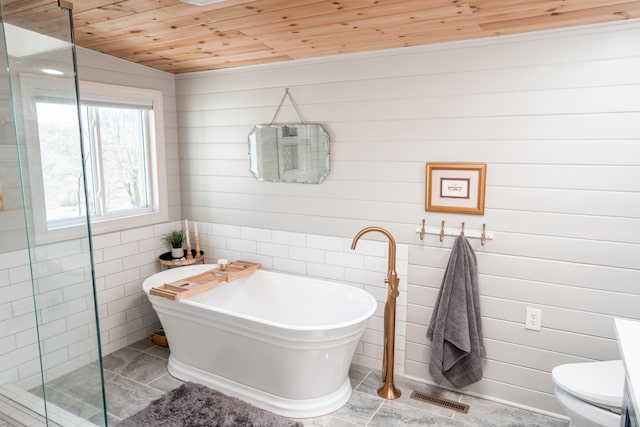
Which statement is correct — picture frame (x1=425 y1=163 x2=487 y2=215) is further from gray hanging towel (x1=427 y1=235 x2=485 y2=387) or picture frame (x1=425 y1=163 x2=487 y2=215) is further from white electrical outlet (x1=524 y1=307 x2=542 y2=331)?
white electrical outlet (x1=524 y1=307 x2=542 y2=331)

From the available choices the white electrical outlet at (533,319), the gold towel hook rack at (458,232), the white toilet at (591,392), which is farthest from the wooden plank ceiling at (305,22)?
the white toilet at (591,392)

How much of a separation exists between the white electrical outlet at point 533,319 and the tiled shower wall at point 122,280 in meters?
0.79

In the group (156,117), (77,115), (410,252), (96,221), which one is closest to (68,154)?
(77,115)

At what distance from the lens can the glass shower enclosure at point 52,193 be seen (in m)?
2.00

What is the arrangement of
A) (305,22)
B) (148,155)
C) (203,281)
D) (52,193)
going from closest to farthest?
(52,193) → (305,22) → (203,281) → (148,155)

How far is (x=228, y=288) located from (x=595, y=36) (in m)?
2.98

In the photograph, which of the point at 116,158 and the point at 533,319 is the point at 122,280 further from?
the point at 533,319

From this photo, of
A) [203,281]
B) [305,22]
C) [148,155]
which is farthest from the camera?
[148,155]

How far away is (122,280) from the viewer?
12.3 ft

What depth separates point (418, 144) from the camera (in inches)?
118

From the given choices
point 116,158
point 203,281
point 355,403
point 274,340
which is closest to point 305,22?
point 274,340

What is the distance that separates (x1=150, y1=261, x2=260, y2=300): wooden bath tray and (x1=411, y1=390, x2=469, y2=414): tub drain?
1.55m

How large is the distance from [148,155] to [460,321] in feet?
9.49

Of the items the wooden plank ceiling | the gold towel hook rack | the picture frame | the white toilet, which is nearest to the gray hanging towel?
the gold towel hook rack
